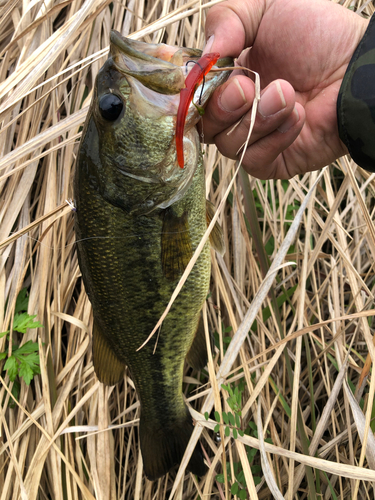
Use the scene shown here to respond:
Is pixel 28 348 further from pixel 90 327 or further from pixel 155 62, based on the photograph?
pixel 155 62

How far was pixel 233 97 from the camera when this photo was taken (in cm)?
138

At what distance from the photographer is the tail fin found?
1.85 metres

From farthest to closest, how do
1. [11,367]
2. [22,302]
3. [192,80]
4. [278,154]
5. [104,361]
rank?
[22,302] → [11,367] → [104,361] → [278,154] → [192,80]

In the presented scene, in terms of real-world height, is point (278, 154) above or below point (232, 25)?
below

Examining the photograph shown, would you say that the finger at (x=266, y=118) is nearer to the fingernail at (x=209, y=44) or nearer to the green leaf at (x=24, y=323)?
the fingernail at (x=209, y=44)

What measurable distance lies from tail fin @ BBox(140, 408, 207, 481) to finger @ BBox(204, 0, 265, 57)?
1620mm

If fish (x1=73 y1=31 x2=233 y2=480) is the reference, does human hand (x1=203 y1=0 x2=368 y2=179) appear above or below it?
above

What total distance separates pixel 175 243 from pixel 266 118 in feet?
Answer: 1.84

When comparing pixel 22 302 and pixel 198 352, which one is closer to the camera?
pixel 198 352

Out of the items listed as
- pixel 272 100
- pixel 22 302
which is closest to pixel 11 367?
pixel 22 302

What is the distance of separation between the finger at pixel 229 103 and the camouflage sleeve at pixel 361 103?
0.43 metres

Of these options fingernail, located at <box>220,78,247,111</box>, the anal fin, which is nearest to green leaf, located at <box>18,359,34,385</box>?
the anal fin

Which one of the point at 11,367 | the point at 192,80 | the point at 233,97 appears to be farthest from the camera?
the point at 11,367

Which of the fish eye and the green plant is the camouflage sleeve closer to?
the fish eye
